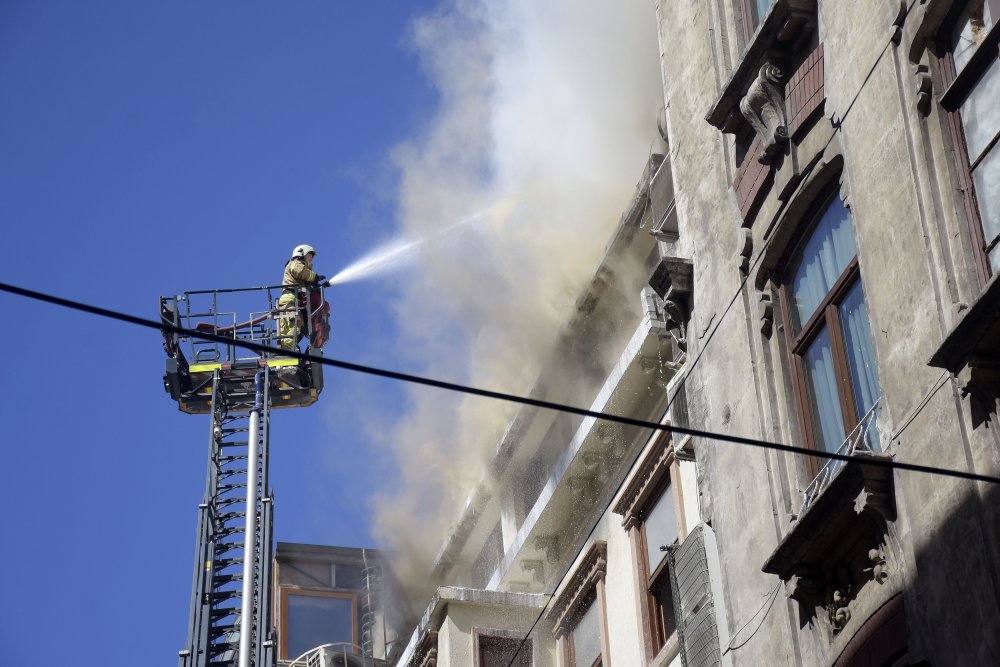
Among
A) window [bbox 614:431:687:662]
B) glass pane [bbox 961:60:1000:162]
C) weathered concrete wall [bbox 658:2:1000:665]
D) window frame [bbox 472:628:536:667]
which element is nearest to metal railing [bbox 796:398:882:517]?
weathered concrete wall [bbox 658:2:1000:665]

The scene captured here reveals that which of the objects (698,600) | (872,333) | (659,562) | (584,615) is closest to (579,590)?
(584,615)

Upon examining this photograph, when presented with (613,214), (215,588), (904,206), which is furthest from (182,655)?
(904,206)

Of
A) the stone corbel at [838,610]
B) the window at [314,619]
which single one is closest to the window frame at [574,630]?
the stone corbel at [838,610]

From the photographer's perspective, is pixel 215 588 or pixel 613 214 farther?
pixel 613 214

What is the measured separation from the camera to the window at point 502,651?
22.5 metres

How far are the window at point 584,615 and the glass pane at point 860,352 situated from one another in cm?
802

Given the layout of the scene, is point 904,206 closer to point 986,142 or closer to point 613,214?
point 986,142

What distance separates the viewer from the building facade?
34.7 ft

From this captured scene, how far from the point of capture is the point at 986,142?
11.0 meters

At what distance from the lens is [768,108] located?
14.1 m

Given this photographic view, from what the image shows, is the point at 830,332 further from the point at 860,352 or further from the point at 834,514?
the point at 834,514

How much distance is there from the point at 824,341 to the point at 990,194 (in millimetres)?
2592

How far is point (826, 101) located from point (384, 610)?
83.5 feet

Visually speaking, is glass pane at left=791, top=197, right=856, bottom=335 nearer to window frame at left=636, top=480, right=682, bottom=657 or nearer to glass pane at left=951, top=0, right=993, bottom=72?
glass pane at left=951, top=0, right=993, bottom=72
